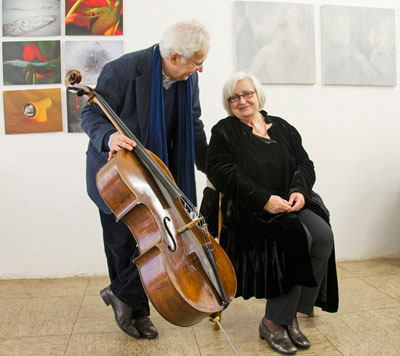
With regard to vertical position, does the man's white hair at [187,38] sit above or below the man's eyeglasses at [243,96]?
above

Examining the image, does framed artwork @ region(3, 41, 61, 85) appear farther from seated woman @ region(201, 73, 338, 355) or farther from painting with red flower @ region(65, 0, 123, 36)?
seated woman @ region(201, 73, 338, 355)

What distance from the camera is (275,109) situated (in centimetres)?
329

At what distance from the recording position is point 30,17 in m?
3.06

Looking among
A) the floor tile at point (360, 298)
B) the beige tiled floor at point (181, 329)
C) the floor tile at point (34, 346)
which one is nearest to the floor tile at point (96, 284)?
the beige tiled floor at point (181, 329)

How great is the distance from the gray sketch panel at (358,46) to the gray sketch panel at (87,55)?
160cm

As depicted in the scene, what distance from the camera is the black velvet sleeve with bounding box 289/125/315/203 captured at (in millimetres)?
2016

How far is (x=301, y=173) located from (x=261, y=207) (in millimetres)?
298

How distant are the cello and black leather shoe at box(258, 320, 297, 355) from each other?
45 centimetres

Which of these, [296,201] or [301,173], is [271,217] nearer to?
[296,201]

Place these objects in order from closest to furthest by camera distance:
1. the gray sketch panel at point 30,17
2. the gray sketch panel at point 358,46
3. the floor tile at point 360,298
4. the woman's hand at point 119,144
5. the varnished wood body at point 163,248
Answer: the varnished wood body at point 163,248
the woman's hand at point 119,144
the floor tile at point 360,298
the gray sketch panel at point 30,17
the gray sketch panel at point 358,46

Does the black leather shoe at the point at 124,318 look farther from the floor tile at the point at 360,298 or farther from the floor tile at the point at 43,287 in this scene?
the floor tile at the point at 360,298

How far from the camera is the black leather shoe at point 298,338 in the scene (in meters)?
1.87

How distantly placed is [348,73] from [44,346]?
2758 millimetres

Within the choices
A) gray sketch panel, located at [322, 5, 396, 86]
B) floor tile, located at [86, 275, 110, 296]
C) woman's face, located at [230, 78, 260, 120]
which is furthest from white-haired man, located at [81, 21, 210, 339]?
gray sketch panel, located at [322, 5, 396, 86]
